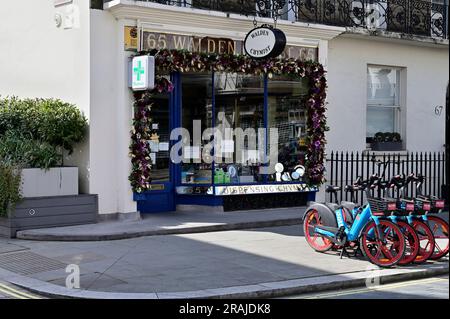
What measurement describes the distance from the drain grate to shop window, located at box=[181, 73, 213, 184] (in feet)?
14.8

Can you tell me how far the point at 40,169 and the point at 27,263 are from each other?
2.81 metres

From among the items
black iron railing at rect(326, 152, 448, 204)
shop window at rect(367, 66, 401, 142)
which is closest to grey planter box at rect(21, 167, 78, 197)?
black iron railing at rect(326, 152, 448, 204)

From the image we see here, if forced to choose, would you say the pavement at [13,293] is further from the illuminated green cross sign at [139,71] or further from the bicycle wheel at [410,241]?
the illuminated green cross sign at [139,71]

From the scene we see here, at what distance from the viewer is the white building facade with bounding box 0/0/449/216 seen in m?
12.3

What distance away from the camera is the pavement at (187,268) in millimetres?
7539

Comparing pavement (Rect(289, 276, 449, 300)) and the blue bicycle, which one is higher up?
the blue bicycle

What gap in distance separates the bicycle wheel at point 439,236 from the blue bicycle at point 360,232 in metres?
0.84

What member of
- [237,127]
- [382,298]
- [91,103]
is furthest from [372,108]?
[382,298]

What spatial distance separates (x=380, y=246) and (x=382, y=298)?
1.53 meters

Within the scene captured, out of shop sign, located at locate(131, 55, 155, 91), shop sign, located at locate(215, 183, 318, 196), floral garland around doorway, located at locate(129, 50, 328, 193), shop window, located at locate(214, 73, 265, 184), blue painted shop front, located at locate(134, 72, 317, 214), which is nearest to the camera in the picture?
shop sign, located at locate(131, 55, 155, 91)

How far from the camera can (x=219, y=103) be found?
13.8 meters

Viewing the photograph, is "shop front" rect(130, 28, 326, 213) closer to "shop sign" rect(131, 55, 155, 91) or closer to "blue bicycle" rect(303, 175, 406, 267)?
"shop sign" rect(131, 55, 155, 91)

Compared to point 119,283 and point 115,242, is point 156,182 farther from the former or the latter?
point 119,283

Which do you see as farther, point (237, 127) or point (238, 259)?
point (237, 127)
